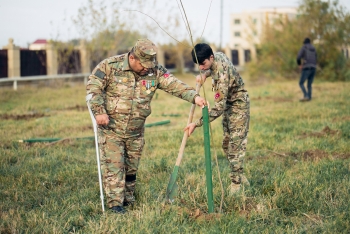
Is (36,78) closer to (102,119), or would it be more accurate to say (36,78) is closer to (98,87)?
(98,87)

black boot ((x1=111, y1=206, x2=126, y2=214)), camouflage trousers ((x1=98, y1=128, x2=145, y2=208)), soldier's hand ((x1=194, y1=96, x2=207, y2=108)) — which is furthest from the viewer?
camouflage trousers ((x1=98, y1=128, x2=145, y2=208))

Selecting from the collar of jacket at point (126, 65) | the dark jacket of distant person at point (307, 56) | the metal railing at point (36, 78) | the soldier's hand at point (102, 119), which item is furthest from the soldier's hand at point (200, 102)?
the metal railing at point (36, 78)

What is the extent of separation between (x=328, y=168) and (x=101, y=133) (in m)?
2.93

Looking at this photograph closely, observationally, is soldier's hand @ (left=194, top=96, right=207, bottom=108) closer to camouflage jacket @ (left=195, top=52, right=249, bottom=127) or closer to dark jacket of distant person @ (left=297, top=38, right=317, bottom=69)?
camouflage jacket @ (left=195, top=52, right=249, bottom=127)

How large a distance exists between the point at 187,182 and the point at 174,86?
127 cm

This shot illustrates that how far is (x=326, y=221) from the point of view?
13.8ft

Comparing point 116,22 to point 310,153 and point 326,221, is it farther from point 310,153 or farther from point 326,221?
point 326,221

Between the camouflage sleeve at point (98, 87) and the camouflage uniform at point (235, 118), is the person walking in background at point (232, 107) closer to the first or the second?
the camouflage uniform at point (235, 118)

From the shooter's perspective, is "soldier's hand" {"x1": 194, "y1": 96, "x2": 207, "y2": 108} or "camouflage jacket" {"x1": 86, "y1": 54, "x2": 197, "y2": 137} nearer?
"soldier's hand" {"x1": 194, "y1": 96, "x2": 207, "y2": 108}

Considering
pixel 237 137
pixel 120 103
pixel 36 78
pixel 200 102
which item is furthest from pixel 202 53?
pixel 36 78

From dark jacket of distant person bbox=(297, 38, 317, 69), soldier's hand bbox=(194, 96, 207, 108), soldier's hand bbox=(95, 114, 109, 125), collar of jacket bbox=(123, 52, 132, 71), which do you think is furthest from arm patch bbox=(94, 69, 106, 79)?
dark jacket of distant person bbox=(297, 38, 317, 69)

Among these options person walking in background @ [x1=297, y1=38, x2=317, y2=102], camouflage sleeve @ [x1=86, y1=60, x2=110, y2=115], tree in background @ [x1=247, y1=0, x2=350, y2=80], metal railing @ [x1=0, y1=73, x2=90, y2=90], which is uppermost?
tree in background @ [x1=247, y1=0, x2=350, y2=80]

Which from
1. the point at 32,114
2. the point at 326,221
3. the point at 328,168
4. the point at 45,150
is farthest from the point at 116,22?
the point at 326,221

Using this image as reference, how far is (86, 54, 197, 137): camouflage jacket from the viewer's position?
469 cm
